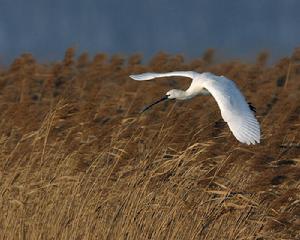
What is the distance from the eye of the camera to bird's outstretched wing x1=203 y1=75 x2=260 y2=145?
7.85 meters

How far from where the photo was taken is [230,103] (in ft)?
27.9

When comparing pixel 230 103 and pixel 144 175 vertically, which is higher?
pixel 230 103

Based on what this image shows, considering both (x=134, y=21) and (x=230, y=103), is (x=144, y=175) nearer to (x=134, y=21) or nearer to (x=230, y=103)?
(x=230, y=103)

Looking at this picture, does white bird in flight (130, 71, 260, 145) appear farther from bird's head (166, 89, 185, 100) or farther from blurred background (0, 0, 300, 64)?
blurred background (0, 0, 300, 64)

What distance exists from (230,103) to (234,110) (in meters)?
0.18

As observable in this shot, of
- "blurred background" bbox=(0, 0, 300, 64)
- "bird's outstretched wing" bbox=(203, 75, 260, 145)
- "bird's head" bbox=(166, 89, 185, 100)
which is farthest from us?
"blurred background" bbox=(0, 0, 300, 64)

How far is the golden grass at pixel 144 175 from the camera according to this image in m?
7.97

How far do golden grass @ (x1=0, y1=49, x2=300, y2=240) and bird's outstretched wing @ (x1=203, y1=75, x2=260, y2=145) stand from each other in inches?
9.0

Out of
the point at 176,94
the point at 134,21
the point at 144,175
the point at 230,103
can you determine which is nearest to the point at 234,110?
the point at 230,103

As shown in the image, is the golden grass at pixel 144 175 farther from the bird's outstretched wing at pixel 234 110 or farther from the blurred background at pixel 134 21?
the blurred background at pixel 134 21

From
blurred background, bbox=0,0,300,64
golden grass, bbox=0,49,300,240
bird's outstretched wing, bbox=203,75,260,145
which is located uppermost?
bird's outstretched wing, bbox=203,75,260,145

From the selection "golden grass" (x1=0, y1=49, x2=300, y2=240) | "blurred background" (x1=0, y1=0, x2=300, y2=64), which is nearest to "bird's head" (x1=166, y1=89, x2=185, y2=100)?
"golden grass" (x1=0, y1=49, x2=300, y2=240)

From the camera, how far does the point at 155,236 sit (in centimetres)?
789

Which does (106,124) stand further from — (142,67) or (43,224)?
(142,67)
